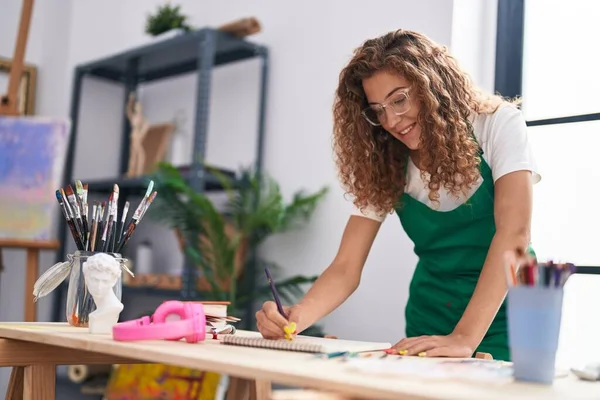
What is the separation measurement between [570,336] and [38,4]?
351 cm

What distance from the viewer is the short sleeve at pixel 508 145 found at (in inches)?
63.7

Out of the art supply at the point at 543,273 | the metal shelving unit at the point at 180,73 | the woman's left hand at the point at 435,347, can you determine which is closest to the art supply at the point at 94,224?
the woman's left hand at the point at 435,347

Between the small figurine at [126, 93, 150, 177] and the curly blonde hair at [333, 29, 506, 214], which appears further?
the small figurine at [126, 93, 150, 177]

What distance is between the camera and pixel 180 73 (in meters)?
3.96

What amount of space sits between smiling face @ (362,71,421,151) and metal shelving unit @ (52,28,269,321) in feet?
5.18

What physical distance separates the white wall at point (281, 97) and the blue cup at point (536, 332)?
1.74m

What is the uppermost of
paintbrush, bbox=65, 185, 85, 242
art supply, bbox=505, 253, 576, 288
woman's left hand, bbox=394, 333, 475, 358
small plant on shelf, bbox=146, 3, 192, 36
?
small plant on shelf, bbox=146, 3, 192, 36

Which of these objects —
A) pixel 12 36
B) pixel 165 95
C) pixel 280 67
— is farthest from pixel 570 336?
pixel 12 36

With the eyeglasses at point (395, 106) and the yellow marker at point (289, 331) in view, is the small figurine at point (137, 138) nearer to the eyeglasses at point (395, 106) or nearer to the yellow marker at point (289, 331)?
the eyeglasses at point (395, 106)

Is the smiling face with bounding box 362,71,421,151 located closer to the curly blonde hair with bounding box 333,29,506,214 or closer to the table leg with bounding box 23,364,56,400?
the curly blonde hair with bounding box 333,29,506,214

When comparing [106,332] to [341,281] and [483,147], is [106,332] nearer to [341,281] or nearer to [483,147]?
[341,281]

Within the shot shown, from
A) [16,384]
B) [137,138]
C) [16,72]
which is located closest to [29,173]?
[16,72]

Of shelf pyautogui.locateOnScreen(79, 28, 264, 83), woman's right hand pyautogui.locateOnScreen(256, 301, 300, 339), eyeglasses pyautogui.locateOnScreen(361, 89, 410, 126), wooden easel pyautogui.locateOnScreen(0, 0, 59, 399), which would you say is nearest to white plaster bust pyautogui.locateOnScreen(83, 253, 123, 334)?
woman's right hand pyautogui.locateOnScreen(256, 301, 300, 339)

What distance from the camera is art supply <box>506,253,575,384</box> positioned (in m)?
0.93
